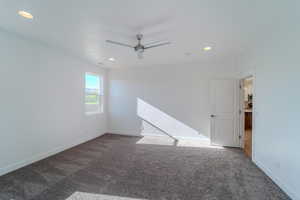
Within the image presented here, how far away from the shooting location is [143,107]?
532cm

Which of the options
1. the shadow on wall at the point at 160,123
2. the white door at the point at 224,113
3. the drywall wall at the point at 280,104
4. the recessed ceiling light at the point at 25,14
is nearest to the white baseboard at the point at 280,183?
the drywall wall at the point at 280,104

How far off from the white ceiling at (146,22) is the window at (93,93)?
1628 millimetres

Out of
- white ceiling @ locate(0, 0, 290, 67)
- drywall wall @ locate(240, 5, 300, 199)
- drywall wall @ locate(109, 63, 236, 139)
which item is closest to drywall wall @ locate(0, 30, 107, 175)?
white ceiling @ locate(0, 0, 290, 67)

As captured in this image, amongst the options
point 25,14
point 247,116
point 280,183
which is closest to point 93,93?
point 25,14

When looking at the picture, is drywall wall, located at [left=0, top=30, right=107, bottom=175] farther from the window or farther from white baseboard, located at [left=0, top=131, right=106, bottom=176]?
the window

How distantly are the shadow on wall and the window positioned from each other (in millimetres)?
1570

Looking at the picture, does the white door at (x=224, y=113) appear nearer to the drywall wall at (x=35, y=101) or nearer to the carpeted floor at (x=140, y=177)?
the carpeted floor at (x=140, y=177)

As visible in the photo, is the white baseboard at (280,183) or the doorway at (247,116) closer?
the white baseboard at (280,183)

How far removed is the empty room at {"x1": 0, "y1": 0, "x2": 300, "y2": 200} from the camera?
2.01 m

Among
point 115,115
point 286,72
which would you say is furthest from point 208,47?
point 115,115

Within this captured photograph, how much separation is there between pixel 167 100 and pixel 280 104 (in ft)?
10.3

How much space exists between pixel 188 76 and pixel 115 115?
3278 millimetres

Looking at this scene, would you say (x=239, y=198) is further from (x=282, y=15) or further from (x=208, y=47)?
(x=208, y=47)

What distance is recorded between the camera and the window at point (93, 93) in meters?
4.79
